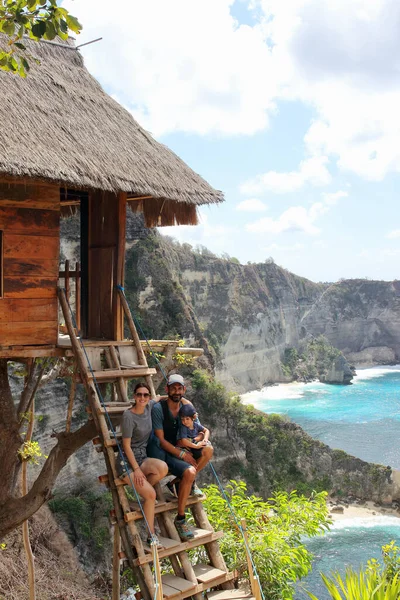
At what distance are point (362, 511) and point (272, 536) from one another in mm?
26410

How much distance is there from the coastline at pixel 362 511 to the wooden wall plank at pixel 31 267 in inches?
1041

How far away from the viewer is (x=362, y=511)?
31.1 meters

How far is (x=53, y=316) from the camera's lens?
7.37 metres

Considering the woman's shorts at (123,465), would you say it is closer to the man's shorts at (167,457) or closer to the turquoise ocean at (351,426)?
the man's shorts at (167,457)

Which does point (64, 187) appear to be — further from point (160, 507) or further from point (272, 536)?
point (272, 536)

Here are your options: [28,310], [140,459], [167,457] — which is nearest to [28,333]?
[28,310]

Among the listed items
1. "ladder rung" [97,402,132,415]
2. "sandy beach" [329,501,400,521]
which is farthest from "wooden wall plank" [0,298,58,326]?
"sandy beach" [329,501,400,521]

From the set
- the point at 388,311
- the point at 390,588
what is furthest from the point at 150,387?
the point at 388,311

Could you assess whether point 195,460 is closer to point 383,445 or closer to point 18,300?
point 18,300

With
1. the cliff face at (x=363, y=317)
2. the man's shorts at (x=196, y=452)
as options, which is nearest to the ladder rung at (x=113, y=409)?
the man's shorts at (x=196, y=452)

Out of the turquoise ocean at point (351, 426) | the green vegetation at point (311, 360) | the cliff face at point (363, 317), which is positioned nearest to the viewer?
the turquoise ocean at point (351, 426)

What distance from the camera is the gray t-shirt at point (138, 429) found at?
5.86 m

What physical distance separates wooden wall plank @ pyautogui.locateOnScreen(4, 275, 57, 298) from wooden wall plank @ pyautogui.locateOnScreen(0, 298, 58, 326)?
0.16ft

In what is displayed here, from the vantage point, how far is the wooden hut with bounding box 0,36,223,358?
6.94 m
